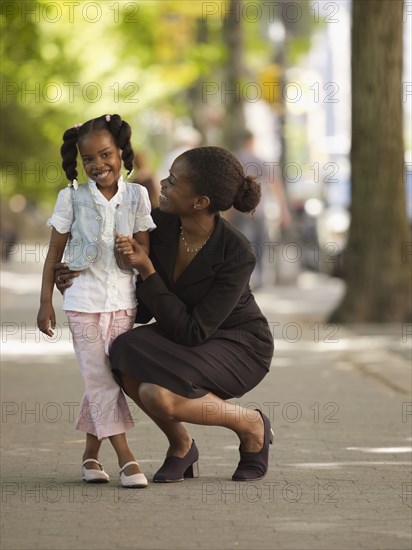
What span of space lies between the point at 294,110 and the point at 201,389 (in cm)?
2531

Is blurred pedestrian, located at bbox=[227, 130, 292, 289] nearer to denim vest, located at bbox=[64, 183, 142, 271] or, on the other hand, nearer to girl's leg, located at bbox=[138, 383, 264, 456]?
girl's leg, located at bbox=[138, 383, 264, 456]

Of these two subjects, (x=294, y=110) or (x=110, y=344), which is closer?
(x=110, y=344)

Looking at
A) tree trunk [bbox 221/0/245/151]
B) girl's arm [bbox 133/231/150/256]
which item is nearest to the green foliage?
tree trunk [bbox 221/0/245/151]

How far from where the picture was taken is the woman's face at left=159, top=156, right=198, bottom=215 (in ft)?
23.4

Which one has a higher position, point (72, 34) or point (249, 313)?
point (72, 34)

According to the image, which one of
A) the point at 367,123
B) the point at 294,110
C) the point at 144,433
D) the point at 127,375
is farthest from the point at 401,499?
the point at 294,110

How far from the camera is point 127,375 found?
278 inches

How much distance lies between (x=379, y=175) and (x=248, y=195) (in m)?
9.57

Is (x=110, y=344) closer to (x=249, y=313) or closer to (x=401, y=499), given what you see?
(x=249, y=313)

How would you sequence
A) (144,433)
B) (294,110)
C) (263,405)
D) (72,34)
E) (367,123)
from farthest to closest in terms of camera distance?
(72,34) → (294,110) → (367,123) → (263,405) → (144,433)

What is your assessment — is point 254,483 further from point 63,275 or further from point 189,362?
point 63,275

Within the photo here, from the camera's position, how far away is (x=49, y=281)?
23.2 ft

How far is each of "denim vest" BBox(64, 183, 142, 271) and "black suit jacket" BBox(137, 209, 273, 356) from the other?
0.21 meters

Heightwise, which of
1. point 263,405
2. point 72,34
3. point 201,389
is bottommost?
point 263,405
